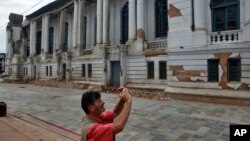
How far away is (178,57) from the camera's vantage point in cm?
1429

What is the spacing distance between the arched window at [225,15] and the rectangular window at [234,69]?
2.32 metres

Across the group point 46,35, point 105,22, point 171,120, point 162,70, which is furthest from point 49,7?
point 171,120

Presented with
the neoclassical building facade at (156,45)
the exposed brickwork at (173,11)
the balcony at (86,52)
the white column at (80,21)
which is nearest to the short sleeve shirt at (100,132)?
the neoclassical building facade at (156,45)

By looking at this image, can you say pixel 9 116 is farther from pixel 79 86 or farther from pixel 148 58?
pixel 79 86

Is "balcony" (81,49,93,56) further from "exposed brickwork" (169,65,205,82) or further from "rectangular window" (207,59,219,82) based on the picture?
"rectangular window" (207,59,219,82)

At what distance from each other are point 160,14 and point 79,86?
10501 millimetres

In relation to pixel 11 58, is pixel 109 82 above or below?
below

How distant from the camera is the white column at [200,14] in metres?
13.8

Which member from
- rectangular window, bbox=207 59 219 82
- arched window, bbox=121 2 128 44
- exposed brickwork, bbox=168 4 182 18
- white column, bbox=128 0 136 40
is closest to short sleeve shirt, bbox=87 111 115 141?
rectangular window, bbox=207 59 219 82

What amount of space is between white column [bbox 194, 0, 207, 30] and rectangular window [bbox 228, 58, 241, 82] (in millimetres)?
2719

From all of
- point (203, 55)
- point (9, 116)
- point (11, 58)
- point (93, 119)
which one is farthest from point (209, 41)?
point (11, 58)

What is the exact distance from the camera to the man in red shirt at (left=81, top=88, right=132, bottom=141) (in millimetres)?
2174

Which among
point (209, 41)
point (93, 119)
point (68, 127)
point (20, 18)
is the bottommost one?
point (68, 127)

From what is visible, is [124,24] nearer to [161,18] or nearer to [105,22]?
[105,22]
